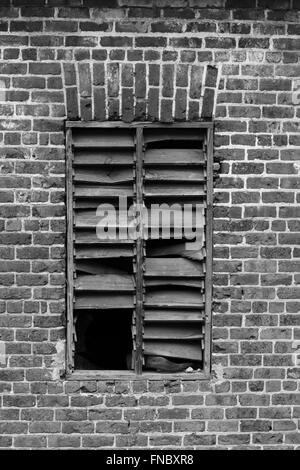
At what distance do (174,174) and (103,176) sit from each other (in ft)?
1.61

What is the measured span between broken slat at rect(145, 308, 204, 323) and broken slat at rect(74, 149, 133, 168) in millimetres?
1047

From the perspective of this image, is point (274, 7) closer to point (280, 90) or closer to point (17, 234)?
point (280, 90)

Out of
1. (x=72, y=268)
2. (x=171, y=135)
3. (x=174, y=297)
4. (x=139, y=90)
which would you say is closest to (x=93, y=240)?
(x=72, y=268)

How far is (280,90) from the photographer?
4.13m

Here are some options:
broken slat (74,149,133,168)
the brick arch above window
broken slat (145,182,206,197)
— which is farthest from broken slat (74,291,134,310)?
the brick arch above window

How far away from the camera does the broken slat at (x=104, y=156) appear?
4199mm

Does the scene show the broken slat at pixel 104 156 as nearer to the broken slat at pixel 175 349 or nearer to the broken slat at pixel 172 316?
the broken slat at pixel 172 316

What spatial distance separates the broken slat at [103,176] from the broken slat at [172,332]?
103 centimetres

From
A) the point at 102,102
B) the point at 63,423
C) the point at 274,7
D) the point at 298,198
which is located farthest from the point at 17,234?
the point at 274,7

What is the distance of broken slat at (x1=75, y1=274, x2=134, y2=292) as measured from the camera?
4227 millimetres

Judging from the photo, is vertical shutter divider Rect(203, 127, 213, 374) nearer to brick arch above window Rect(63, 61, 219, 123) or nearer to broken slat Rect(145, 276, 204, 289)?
broken slat Rect(145, 276, 204, 289)

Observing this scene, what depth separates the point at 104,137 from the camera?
4.19 meters

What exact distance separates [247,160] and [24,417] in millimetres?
2314

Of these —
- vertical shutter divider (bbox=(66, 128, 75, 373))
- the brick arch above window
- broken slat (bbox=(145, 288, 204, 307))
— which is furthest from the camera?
broken slat (bbox=(145, 288, 204, 307))
